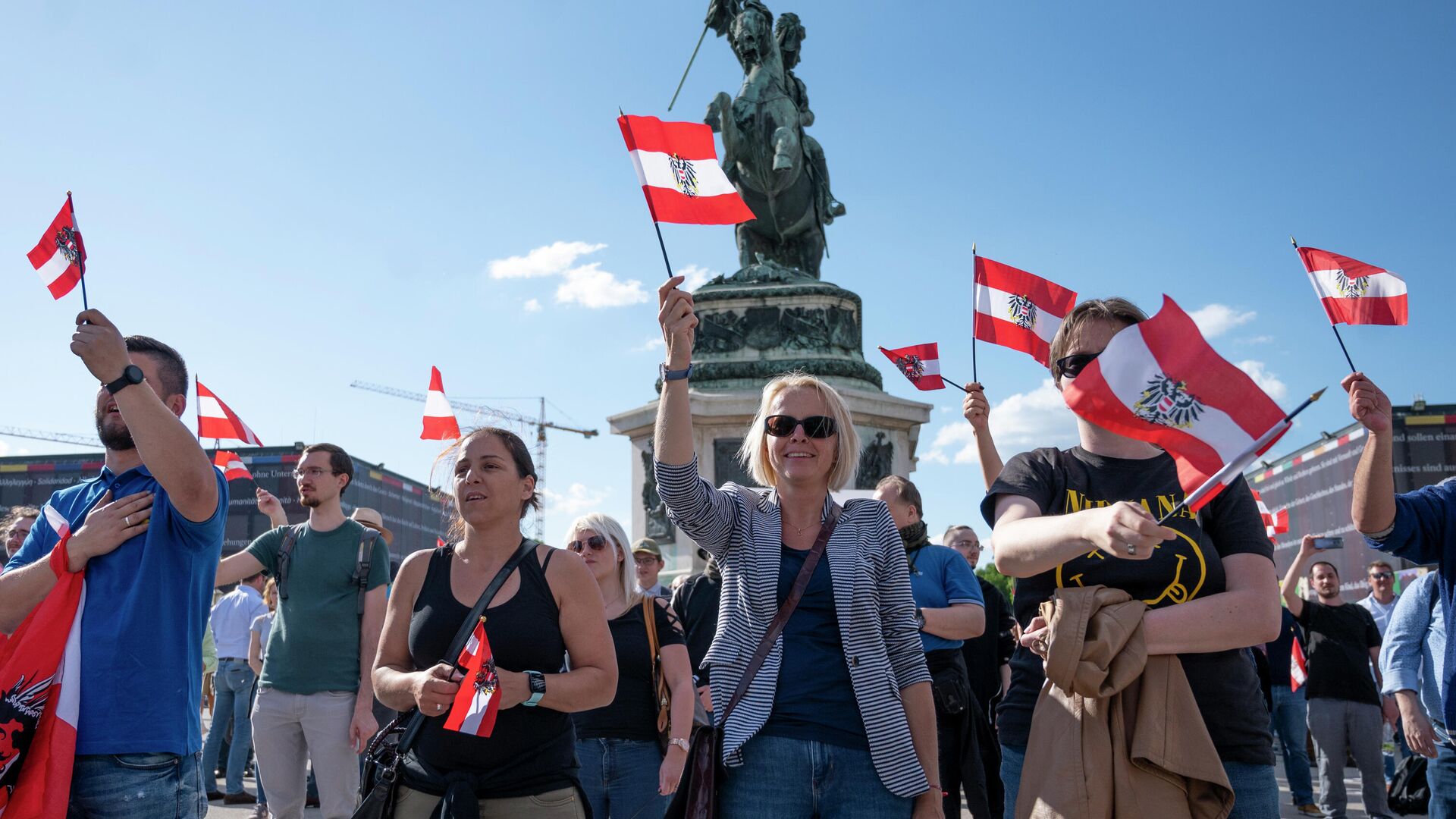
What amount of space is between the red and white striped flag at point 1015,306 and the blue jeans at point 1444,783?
324cm

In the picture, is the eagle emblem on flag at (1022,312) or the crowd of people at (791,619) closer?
the crowd of people at (791,619)

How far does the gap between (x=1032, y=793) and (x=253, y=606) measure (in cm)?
850

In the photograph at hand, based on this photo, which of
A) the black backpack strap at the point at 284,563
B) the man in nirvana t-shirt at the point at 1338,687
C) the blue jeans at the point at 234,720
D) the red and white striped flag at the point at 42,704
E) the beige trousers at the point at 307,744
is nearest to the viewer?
the red and white striped flag at the point at 42,704

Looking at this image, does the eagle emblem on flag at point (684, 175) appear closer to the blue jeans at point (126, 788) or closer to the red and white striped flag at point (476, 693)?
the red and white striped flag at point (476, 693)

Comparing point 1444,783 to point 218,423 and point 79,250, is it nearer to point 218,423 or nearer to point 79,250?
point 79,250

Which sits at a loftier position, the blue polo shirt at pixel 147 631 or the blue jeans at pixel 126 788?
the blue polo shirt at pixel 147 631

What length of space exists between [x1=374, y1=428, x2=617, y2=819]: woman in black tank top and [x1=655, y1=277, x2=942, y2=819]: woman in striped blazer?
0.41m

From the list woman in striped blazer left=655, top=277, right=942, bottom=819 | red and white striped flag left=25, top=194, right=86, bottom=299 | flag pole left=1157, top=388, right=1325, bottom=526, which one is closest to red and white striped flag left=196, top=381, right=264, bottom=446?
red and white striped flag left=25, top=194, right=86, bottom=299

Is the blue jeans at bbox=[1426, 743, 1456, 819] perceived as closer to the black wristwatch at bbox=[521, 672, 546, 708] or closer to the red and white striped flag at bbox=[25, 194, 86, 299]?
the black wristwatch at bbox=[521, 672, 546, 708]

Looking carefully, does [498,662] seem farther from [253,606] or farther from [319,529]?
[253,606]

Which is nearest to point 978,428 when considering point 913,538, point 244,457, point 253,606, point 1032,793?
point 913,538

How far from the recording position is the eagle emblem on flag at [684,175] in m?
4.70

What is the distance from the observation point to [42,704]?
3.18 meters

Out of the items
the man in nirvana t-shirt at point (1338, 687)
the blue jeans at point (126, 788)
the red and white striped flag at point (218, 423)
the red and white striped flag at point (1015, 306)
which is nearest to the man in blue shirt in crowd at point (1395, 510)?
the red and white striped flag at point (1015, 306)
